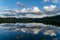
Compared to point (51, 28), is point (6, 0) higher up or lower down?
higher up

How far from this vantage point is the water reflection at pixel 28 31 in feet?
8.25

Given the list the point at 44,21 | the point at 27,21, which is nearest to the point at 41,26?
the point at 44,21

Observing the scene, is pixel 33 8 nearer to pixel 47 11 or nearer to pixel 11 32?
pixel 47 11

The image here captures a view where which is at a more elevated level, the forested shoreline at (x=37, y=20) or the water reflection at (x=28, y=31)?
the forested shoreline at (x=37, y=20)

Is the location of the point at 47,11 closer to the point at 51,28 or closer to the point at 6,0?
the point at 51,28


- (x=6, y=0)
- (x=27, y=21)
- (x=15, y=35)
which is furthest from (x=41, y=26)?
(x=6, y=0)

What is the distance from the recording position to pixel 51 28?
2580 mm

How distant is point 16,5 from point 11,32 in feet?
1.68

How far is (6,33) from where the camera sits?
2.52 meters

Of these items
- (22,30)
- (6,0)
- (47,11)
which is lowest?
(22,30)

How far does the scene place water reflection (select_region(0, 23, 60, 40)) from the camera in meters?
2.51

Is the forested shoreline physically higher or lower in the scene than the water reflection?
higher

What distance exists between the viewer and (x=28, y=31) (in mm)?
2553

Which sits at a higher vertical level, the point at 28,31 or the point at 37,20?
the point at 37,20
